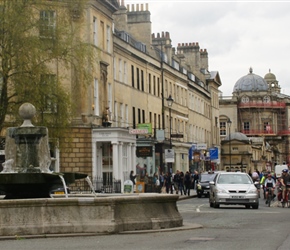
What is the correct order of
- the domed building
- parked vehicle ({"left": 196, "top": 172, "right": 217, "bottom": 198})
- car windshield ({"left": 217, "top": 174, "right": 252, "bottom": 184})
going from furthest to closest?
the domed building < parked vehicle ({"left": 196, "top": 172, "right": 217, "bottom": 198}) < car windshield ({"left": 217, "top": 174, "right": 252, "bottom": 184})

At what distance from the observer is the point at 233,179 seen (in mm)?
36562

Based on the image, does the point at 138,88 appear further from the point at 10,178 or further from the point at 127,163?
the point at 10,178

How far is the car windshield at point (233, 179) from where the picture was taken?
36438 millimetres

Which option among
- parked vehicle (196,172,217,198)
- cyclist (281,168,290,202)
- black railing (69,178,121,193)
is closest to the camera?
cyclist (281,168,290,202)

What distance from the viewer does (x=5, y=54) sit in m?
35.8

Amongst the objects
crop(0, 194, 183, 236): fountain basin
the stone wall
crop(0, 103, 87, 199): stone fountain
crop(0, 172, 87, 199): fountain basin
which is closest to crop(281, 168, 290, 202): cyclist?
the stone wall

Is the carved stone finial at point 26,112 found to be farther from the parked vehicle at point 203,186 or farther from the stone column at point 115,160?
the parked vehicle at point 203,186

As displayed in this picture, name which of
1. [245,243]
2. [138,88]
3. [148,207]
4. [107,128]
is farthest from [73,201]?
[138,88]

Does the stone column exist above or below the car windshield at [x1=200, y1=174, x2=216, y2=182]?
above

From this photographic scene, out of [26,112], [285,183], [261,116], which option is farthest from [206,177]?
[261,116]

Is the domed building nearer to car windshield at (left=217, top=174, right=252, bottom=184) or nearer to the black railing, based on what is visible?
the black railing

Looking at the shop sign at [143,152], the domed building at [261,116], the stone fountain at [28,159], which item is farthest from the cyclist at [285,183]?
the domed building at [261,116]

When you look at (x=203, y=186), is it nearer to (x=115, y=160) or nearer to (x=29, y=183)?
(x=115, y=160)

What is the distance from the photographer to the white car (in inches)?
1389
